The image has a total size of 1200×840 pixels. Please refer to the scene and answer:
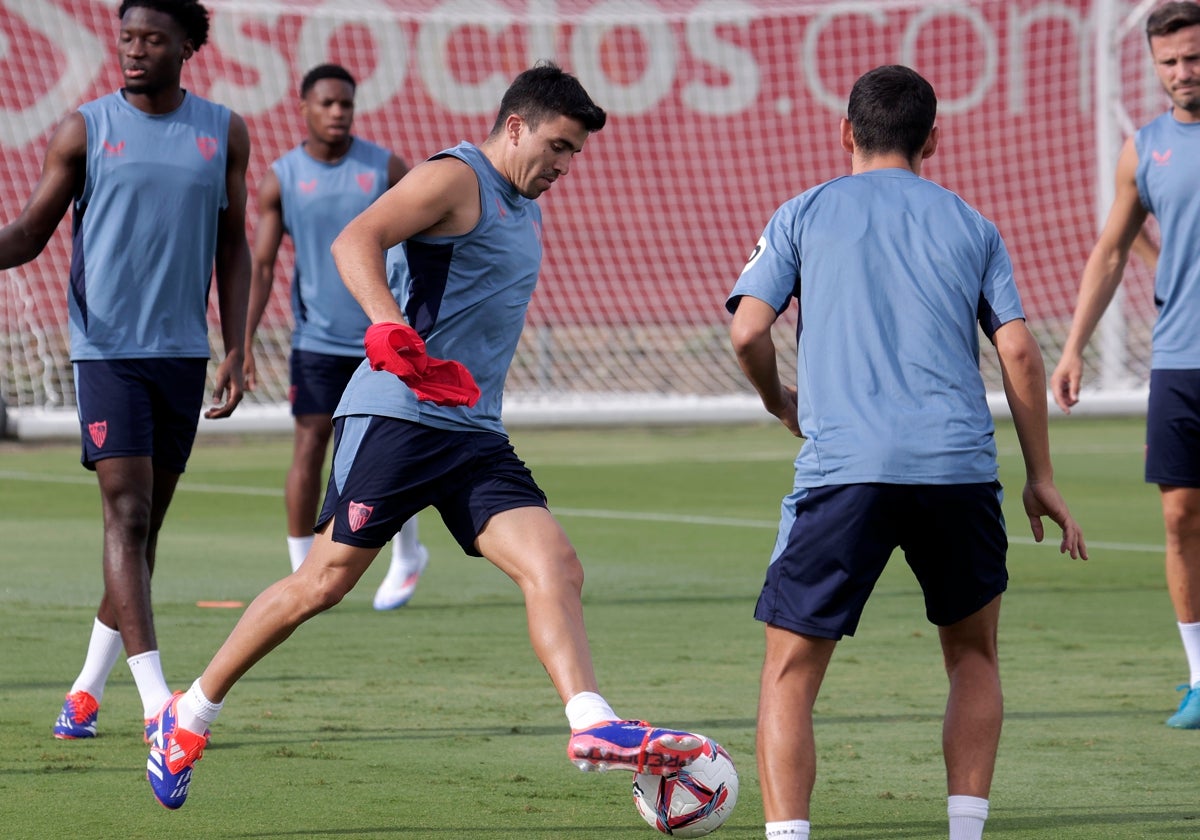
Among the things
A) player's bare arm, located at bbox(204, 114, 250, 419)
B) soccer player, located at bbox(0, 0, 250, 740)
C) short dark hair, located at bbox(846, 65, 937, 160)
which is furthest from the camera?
player's bare arm, located at bbox(204, 114, 250, 419)

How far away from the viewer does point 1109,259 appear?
6.66 m

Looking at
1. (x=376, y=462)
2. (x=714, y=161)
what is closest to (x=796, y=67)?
(x=714, y=161)

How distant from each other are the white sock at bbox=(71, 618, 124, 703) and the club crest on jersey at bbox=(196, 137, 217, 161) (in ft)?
4.95

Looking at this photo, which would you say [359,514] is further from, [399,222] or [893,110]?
[893,110]

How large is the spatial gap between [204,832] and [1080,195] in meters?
17.4

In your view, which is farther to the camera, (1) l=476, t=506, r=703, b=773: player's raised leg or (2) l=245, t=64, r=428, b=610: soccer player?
(2) l=245, t=64, r=428, b=610: soccer player

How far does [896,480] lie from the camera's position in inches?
159

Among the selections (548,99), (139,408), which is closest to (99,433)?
(139,408)

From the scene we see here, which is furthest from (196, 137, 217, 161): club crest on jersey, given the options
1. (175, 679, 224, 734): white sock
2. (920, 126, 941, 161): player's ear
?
(920, 126, 941, 161): player's ear

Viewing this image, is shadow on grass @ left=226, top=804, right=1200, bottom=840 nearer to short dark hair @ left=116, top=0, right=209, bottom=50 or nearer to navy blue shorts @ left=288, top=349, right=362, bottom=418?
short dark hair @ left=116, top=0, right=209, bottom=50

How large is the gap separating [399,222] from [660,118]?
17.8 meters

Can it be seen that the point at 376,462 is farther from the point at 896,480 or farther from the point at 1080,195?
the point at 1080,195

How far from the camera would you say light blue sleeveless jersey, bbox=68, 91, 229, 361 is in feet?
19.7

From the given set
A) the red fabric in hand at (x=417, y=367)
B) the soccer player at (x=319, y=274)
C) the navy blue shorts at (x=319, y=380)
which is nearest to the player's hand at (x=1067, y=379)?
the red fabric in hand at (x=417, y=367)
